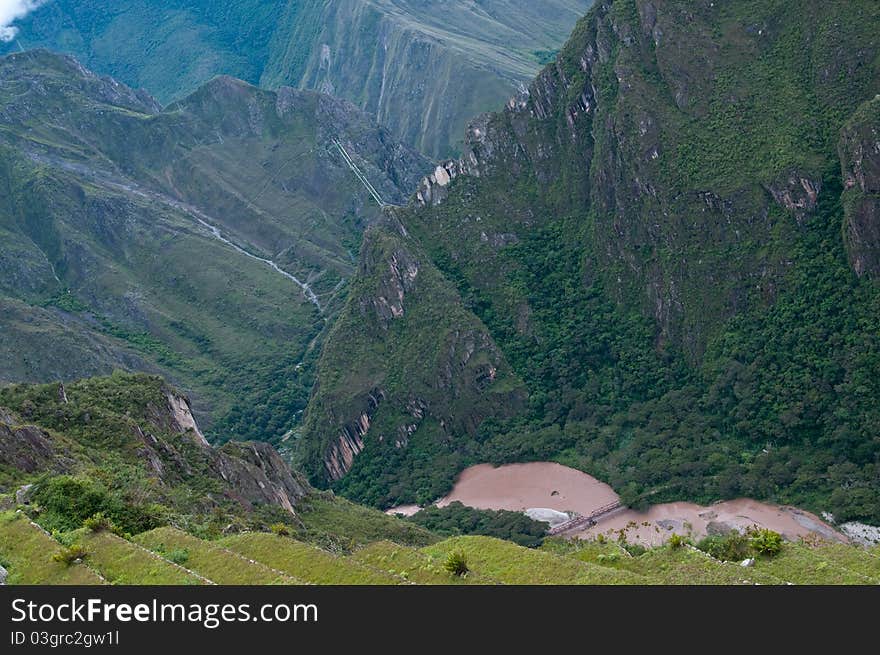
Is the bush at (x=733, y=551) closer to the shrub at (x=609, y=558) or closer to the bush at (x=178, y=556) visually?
the shrub at (x=609, y=558)

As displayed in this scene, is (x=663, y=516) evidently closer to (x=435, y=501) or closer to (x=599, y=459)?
(x=599, y=459)

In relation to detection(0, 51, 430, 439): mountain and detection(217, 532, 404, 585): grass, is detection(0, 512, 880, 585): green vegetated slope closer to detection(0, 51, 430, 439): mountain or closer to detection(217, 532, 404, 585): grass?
detection(217, 532, 404, 585): grass

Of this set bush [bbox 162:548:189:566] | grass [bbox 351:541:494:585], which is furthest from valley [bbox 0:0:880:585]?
grass [bbox 351:541:494:585]

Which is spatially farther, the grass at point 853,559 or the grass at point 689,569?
the grass at point 853,559

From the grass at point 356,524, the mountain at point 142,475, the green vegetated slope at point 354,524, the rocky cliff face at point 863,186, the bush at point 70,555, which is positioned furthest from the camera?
the rocky cliff face at point 863,186

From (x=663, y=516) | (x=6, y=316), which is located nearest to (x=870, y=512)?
(x=663, y=516)

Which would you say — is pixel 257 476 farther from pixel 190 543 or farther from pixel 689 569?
pixel 689 569

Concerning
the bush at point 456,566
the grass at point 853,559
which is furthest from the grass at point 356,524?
the grass at point 853,559

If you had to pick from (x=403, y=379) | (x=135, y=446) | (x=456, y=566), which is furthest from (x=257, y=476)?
(x=403, y=379)
